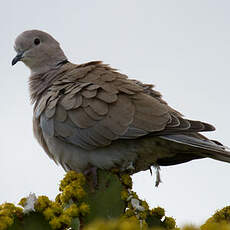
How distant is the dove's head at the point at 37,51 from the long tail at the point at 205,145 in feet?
7.07

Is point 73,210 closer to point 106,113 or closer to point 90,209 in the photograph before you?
point 90,209

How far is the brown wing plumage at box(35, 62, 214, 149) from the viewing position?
3.76m

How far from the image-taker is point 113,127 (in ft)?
12.4

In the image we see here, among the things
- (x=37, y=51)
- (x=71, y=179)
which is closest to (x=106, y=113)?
(x=71, y=179)

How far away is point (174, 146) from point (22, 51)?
2.61m

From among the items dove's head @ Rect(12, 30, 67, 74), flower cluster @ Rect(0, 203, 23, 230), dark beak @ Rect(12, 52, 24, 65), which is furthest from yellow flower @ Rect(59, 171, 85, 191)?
dark beak @ Rect(12, 52, 24, 65)

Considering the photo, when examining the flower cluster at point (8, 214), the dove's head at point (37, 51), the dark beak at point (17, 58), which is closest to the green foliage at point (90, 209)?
the flower cluster at point (8, 214)

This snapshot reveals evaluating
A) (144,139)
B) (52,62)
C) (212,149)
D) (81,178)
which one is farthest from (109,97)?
(52,62)

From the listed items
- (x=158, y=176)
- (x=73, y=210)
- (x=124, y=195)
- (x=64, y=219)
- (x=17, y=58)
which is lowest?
(x=64, y=219)

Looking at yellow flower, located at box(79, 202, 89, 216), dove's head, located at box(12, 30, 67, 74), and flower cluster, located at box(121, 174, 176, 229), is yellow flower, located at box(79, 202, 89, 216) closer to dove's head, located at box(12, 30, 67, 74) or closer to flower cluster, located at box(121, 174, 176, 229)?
flower cluster, located at box(121, 174, 176, 229)

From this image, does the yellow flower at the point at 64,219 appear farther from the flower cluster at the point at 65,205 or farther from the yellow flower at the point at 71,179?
the yellow flower at the point at 71,179

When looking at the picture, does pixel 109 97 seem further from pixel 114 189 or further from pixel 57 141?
pixel 114 189

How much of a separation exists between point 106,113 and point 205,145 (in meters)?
0.83

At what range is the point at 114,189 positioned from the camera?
2.76 metres
